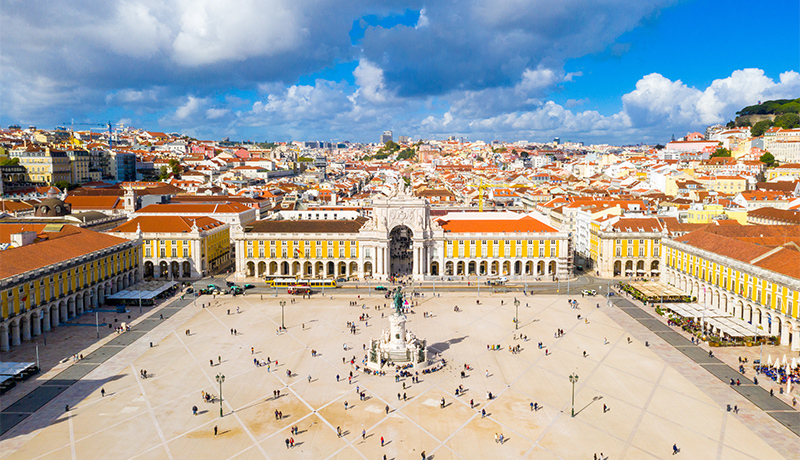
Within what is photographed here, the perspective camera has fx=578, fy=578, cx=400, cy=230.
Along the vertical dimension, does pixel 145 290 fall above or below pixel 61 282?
A: below

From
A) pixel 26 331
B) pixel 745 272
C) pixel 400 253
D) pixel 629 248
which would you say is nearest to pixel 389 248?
pixel 400 253

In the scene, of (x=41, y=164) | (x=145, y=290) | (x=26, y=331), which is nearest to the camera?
(x=26, y=331)

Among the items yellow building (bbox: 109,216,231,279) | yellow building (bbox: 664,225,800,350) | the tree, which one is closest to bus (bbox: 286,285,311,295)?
yellow building (bbox: 109,216,231,279)

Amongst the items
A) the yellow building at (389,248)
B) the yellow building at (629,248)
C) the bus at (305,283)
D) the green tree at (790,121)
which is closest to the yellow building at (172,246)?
the yellow building at (389,248)

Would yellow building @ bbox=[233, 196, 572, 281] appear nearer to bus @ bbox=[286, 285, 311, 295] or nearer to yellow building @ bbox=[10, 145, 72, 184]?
bus @ bbox=[286, 285, 311, 295]

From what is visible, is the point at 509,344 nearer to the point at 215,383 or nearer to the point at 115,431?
the point at 215,383

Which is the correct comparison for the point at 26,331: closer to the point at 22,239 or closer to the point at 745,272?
the point at 22,239

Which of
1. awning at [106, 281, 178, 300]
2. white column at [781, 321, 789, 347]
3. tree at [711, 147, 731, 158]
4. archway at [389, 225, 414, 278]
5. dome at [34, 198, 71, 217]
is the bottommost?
white column at [781, 321, 789, 347]
